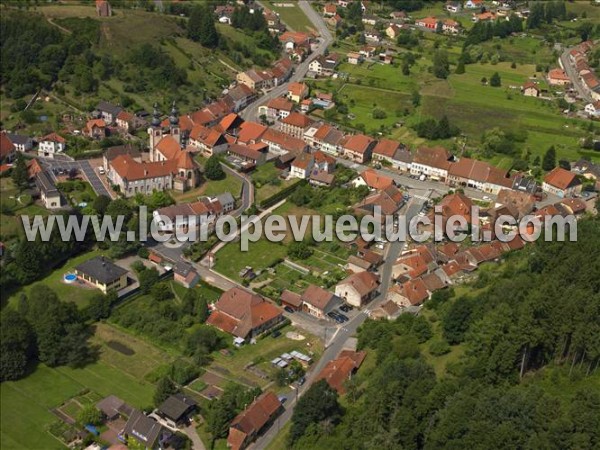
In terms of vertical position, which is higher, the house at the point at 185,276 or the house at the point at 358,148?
the house at the point at 358,148

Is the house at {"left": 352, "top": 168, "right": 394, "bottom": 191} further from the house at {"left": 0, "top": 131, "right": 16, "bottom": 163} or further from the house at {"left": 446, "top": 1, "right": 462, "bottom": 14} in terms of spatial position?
the house at {"left": 446, "top": 1, "right": 462, "bottom": 14}

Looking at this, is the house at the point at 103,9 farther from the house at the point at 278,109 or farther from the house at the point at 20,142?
the house at the point at 20,142

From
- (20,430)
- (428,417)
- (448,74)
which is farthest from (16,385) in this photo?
(448,74)

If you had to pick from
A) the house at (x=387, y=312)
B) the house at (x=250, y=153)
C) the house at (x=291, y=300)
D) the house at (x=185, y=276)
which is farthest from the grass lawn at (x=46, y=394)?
the house at (x=250, y=153)

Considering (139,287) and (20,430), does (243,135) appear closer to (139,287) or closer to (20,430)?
(139,287)

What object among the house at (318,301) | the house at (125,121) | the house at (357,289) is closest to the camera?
the house at (318,301)

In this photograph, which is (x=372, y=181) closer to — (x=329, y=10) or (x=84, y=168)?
(x=84, y=168)
